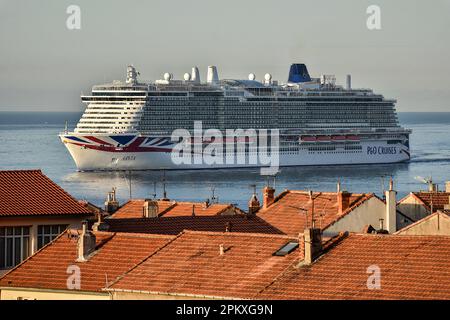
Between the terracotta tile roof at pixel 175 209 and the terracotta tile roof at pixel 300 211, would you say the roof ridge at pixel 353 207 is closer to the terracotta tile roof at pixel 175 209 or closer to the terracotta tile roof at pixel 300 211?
the terracotta tile roof at pixel 300 211

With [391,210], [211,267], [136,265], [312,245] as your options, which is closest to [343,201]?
[391,210]

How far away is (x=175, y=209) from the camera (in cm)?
3378

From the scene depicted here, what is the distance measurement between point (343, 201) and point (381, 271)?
39.3ft

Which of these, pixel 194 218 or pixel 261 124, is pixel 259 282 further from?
pixel 261 124

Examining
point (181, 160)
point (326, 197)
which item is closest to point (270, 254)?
point (326, 197)

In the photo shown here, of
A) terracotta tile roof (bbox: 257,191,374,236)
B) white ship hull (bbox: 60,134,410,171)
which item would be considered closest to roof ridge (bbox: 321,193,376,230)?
terracotta tile roof (bbox: 257,191,374,236)

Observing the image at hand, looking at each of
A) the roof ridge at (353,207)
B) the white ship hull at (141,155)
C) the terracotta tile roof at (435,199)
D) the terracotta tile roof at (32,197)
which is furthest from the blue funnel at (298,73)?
the terracotta tile roof at (32,197)

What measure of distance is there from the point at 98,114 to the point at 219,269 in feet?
337

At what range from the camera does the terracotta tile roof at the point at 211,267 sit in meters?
19.7

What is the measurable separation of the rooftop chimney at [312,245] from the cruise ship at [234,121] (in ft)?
311

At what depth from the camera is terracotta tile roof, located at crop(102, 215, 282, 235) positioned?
2662 centimetres

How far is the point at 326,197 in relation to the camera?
3222cm

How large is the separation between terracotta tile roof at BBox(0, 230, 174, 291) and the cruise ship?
91.3 metres

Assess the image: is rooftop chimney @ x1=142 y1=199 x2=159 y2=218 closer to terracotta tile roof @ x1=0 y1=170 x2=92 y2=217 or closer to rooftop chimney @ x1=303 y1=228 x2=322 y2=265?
terracotta tile roof @ x1=0 y1=170 x2=92 y2=217
